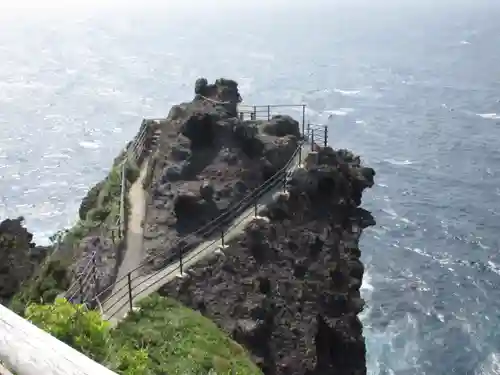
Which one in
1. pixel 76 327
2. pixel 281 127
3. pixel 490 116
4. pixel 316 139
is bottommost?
pixel 490 116

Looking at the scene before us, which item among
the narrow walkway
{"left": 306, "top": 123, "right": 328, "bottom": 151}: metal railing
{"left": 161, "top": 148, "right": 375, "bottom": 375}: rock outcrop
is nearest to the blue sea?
{"left": 161, "top": 148, "right": 375, "bottom": 375}: rock outcrop

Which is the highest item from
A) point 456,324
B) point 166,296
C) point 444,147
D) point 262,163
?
point 262,163

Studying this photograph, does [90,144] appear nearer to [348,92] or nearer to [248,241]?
[348,92]

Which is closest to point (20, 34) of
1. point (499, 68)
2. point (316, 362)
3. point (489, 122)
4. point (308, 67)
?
point (308, 67)

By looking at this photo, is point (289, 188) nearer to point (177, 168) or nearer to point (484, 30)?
point (177, 168)

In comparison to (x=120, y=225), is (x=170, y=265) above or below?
below

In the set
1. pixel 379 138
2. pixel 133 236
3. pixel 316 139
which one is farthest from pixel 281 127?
pixel 379 138

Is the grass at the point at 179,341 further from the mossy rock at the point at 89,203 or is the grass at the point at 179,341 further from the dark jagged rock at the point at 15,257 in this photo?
the mossy rock at the point at 89,203
